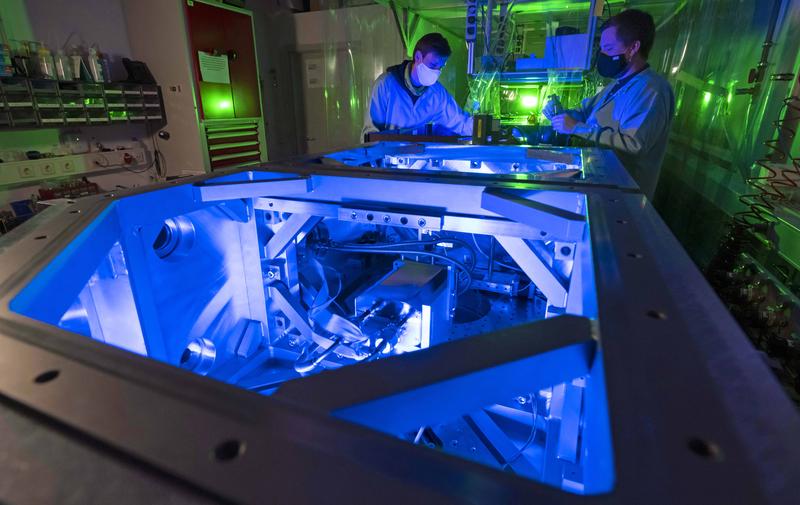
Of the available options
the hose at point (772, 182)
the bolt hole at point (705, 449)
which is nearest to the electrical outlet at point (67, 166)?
the bolt hole at point (705, 449)

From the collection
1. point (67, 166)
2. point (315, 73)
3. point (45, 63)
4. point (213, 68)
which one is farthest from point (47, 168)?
point (315, 73)

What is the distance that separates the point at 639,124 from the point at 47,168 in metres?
3.62

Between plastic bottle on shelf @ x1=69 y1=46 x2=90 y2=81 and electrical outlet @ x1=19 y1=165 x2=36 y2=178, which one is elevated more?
plastic bottle on shelf @ x1=69 y1=46 x2=90 y2=81

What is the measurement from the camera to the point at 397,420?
0.36 m

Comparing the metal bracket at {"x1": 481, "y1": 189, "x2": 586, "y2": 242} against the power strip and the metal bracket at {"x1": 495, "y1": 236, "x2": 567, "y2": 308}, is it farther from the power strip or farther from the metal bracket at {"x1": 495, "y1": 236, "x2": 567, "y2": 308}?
the power strip

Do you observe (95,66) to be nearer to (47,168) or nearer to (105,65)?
(105,65)

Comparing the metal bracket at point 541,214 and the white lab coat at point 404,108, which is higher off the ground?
the white lab coat at point 404,108

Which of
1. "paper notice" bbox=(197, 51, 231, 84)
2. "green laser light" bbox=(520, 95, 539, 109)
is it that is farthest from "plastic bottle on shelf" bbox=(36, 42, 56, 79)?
"green laser light" bbox=(520, 95, 539, 109)

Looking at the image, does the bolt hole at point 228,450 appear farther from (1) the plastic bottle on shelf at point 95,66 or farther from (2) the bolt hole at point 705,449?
(1) the plastic bottle on shelf at point 95,66

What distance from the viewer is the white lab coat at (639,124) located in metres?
1.82

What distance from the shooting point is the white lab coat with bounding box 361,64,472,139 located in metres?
3.04

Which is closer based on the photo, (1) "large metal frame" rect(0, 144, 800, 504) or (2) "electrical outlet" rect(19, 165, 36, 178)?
(1) "large metal frame" rect(0, 144, 800, 504)

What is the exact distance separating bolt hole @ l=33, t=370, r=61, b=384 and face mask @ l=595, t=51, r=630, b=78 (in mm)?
2379

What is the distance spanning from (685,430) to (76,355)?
1.70 feet
